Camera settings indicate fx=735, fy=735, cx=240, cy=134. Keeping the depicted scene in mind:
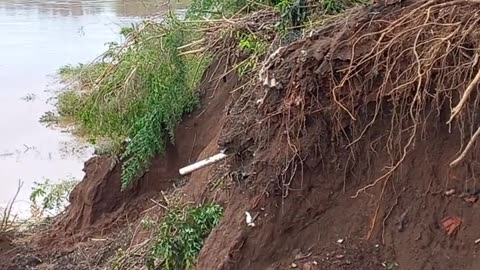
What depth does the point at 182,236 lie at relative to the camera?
14.8ft

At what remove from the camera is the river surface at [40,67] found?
9.77 m

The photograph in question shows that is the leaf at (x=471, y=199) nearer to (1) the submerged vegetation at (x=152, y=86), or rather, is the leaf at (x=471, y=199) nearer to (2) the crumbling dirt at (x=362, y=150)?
(2) the crumbling dirt at (x=362, y=150)

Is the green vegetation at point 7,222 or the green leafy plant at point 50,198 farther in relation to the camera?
the green leafy plant at point 50,198

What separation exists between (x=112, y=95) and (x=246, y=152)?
298cm

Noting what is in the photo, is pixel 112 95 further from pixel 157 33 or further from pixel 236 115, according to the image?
pixel 236 115

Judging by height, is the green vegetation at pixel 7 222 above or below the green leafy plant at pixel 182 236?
below

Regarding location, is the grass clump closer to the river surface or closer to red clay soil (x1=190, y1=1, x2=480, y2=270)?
the river surface

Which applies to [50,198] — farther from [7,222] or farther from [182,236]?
[182,236]

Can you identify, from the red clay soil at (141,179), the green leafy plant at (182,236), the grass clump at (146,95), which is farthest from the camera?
the red clay soil at (141,179)

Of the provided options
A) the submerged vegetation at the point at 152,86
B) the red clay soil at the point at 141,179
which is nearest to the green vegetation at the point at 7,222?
the red clay soil at the point at 141,179

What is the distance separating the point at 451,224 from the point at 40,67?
13502mm

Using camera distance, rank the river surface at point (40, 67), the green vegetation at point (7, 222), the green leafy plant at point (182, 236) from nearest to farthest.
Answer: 1. the green leafy plant at point (182, 236)
2. the green vegetation at point (7, 222)
3. the river surface at point (40, 67)

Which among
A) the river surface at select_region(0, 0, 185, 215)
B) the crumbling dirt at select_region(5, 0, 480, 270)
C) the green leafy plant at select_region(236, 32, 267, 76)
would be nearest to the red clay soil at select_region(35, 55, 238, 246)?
the green leafy plant at select_region(236, 32, 267, 76)

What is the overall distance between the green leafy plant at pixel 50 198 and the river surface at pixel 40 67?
0.54ft
